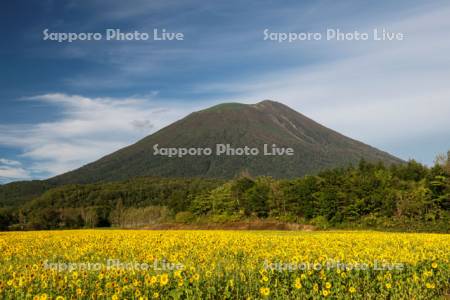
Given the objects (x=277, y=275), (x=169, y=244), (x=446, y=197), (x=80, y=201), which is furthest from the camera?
(x=80, y=201)

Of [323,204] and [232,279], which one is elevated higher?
[323,204]

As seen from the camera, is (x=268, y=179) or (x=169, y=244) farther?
(x=268, y=179)

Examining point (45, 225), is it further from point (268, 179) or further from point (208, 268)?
point (208, 268)

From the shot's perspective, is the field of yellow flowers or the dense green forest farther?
the dense green forest

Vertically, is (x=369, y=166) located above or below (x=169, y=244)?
above

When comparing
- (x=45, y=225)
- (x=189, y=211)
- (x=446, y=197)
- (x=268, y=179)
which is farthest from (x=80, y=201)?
(x=446, y=197)

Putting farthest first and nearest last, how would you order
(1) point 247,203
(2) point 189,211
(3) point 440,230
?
(2) point 189,211 → (1) point 247,203 → (3) point 440,230

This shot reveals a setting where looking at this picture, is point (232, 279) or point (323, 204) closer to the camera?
point (232, 279)

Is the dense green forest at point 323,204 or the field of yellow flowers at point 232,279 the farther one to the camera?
the dense green forest at point 323,204
